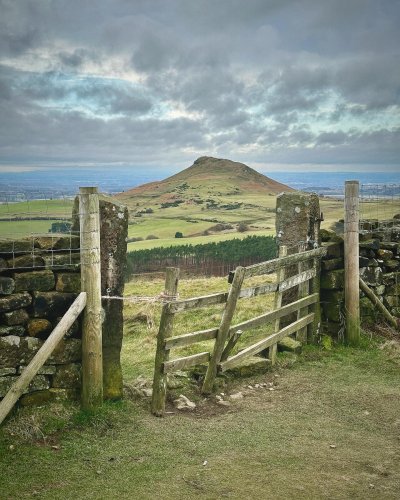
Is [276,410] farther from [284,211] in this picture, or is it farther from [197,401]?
[284,211]

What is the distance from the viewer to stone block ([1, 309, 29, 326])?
21.1ft

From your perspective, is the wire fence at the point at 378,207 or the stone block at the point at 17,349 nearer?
the stone block at the point at 17,349

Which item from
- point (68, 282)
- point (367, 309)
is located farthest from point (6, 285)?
point (367, 309)

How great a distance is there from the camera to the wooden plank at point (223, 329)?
779 centimetres

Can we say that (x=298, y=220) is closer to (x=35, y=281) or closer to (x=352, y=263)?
(x=352, y=263)

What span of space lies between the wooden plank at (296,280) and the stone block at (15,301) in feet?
14.4

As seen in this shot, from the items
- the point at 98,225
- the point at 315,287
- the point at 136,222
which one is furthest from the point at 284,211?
the point at 136,222

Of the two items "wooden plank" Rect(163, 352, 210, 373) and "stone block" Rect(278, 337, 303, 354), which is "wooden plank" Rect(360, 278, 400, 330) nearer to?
"stone block" Rect(278, 337, 303, 354)

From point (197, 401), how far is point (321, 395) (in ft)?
6.32

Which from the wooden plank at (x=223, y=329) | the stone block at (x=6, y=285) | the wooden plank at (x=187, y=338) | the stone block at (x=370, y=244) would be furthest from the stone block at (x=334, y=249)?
the stone block at (x=6, y=285)

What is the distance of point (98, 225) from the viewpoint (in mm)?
6902

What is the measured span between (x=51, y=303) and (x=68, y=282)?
0.34m

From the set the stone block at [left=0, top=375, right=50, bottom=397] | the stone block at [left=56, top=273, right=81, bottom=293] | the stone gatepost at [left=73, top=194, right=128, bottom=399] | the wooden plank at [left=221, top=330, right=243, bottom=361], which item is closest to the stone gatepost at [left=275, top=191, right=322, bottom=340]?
the wooden plank at [left=221, top=330, right=243, bottom=361]

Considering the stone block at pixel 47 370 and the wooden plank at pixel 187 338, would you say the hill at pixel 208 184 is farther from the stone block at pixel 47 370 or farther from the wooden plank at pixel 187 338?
the stone block at pixel 47 370
